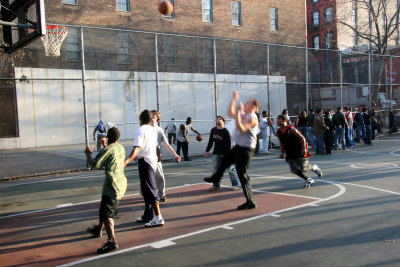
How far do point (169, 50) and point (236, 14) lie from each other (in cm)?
920

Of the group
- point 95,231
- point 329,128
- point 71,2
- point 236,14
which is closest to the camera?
point 95,231

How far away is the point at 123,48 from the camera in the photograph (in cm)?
2873

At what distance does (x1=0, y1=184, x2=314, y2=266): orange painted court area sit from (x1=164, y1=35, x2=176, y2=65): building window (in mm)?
23288

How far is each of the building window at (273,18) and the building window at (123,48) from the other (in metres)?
16.8

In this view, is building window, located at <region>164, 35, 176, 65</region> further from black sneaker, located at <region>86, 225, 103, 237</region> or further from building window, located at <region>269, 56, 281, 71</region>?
black sneaker, located at <region>86, 225, 103, 237</region>

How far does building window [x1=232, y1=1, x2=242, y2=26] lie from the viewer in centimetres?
3628

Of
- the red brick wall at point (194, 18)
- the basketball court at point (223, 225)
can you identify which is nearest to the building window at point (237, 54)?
the red brick wall at point (194, 18)

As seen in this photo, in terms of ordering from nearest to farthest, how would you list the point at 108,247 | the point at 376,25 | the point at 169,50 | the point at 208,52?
1. the point at 108,247
2. the point at 169,50
3. the point at 376,25
4. the point at 208,52

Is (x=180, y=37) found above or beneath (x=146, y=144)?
above

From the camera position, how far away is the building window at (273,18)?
1535 inches

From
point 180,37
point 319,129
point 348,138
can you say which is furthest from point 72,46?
point 348,138

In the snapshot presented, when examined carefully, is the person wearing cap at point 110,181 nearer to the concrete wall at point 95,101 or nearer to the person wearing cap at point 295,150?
the person wearing cap at point 295,150

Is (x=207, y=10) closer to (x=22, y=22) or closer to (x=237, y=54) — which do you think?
(x=237, y=54)

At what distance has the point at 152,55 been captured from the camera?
30.5 m
